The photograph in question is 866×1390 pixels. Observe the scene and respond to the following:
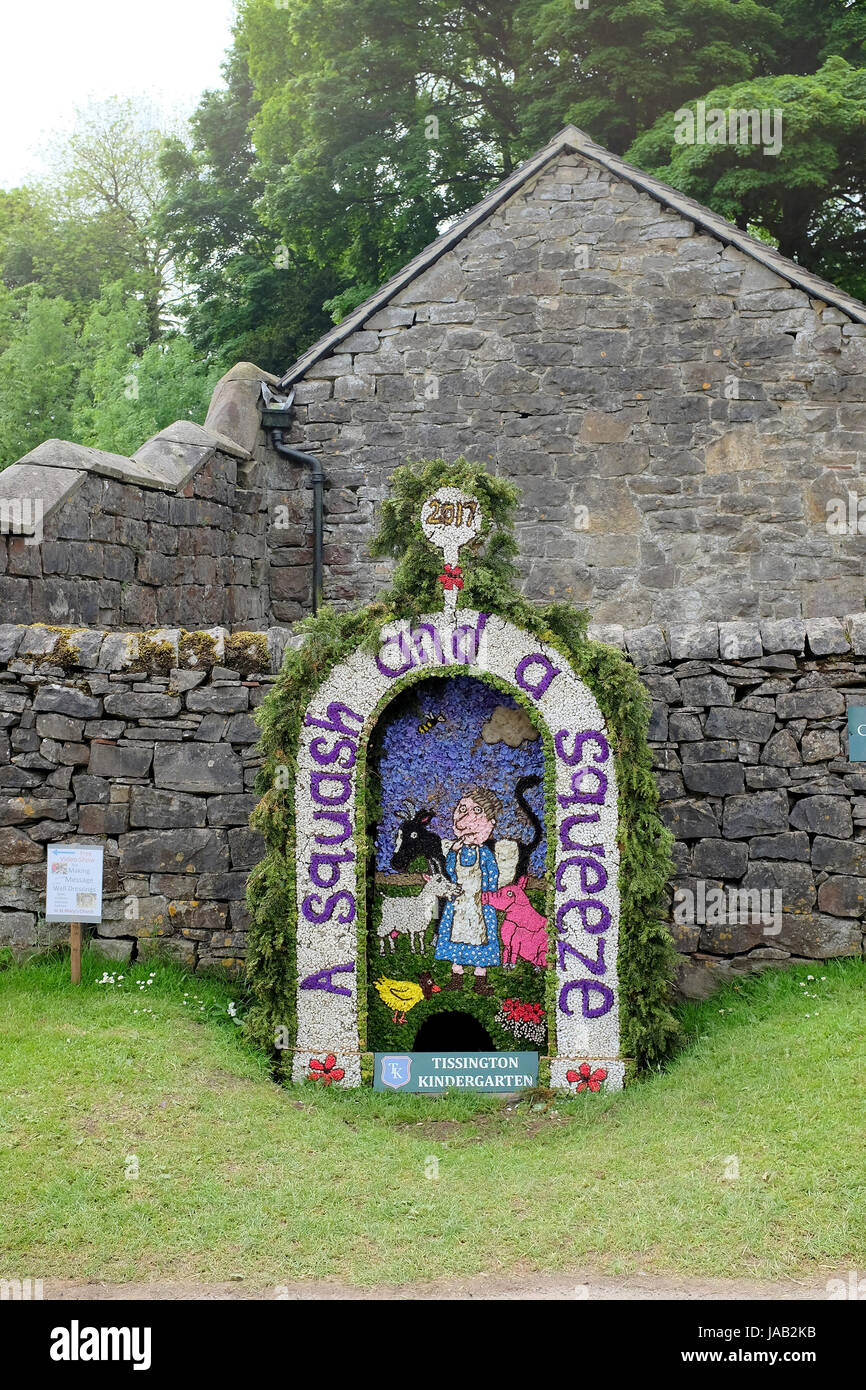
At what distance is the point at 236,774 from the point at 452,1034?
6.55 ft

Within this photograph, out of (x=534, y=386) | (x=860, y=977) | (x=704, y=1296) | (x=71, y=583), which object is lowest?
(x=704, y=1296)

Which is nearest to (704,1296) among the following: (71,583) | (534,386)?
(71,583)

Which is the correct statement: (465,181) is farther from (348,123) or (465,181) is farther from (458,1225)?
(458,1225)

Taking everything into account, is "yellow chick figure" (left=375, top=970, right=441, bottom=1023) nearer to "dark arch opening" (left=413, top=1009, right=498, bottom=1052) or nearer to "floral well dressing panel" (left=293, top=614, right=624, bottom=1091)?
"floral well dressing panel" (left=293, top=614, right=624, bottom=1091)

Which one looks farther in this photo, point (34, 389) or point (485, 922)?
point (34, 389)

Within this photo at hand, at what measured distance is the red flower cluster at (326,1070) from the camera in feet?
20.2

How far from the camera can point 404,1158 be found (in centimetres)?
538

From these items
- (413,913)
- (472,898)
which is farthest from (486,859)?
(413,913)

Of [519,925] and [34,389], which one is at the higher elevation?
[34,389]

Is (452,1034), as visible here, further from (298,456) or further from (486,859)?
(298,456)

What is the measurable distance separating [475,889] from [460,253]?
757cm

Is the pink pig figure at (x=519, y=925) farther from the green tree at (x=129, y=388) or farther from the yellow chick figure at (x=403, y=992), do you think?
the green tree at (x=129, y=388)

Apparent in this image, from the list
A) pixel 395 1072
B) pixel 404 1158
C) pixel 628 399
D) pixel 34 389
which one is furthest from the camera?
pixel 34 389

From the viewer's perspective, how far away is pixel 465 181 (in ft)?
66.1
